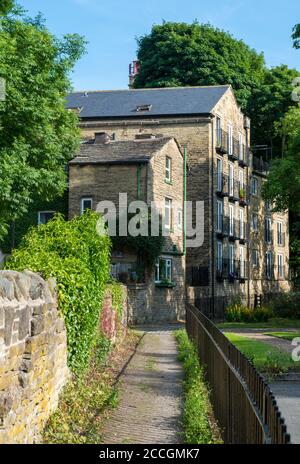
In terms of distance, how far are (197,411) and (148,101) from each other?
1601 inches

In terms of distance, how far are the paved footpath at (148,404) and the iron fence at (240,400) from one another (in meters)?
0.75

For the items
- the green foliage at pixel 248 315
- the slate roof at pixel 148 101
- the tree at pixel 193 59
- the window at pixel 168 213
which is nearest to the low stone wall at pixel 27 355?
the green foliage at pixel 248 315

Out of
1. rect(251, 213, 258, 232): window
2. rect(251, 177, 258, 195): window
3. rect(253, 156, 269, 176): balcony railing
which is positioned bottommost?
rect(251, 213, 258, 232): window

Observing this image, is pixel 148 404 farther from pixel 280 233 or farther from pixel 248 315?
pixel 280 233

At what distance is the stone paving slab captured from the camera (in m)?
11.6

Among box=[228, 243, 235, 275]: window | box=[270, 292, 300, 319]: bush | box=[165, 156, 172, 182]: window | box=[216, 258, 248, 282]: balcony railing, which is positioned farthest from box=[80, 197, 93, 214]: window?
box=[228, 243, 235, 275]: window

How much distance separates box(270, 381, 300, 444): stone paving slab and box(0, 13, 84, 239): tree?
12.6 m

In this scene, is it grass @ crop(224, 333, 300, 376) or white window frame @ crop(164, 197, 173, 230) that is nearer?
grass @ crop(224, 333, 300, 376)

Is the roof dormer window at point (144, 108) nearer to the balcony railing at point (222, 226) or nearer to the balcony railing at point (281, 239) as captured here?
the balcony railing at point (222, 226)

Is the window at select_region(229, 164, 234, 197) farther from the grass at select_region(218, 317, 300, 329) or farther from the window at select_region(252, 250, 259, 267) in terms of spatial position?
the grass at select_region(218, 317, 300, 329)

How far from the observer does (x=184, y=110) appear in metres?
47.5

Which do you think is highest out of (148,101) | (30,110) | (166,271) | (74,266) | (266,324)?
(148,101)

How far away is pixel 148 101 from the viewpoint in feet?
164

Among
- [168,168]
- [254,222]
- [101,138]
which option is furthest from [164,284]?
[254,222]
